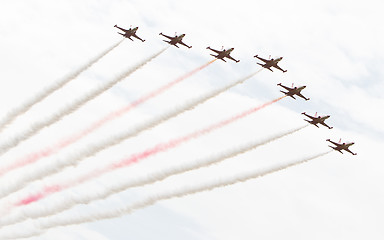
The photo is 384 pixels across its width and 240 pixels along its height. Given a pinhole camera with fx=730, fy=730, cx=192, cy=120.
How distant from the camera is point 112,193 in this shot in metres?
104

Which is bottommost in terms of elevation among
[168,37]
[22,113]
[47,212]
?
[47,212]

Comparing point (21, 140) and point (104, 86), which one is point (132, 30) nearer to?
point (104, 86)

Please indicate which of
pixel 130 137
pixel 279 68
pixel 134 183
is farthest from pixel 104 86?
pixel 279 68

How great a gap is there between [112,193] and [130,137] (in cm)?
861

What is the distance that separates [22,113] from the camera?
11512cm

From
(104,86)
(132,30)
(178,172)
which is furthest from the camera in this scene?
(132,30)

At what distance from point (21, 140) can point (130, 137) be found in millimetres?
18565

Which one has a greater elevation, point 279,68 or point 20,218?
Result: point 279,68

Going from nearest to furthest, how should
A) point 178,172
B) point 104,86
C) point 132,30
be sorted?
point 178,172
point 104,86
point 132,30

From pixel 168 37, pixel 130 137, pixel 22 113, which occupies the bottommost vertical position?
pixel 130 137

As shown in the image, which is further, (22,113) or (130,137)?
(22,113)

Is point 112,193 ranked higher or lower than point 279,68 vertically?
lower

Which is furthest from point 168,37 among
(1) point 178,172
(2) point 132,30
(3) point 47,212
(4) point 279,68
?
(3) point 47,212

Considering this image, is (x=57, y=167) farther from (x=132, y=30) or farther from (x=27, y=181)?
(x=132, y=30)
